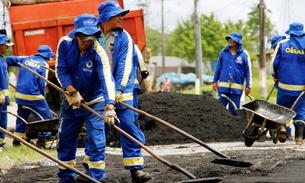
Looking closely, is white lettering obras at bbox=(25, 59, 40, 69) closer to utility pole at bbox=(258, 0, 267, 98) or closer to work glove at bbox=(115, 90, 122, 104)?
work glove at bbox=(115, 90, 122, 104)

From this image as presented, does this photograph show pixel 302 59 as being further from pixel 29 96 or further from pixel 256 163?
pixel 29 96

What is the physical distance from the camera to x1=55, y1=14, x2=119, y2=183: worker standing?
7.50 meters

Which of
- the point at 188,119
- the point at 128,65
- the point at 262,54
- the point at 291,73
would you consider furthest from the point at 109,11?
the point at 262,54

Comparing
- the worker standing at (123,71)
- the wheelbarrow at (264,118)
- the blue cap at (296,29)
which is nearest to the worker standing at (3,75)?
the wheelbarrow at (264,118)

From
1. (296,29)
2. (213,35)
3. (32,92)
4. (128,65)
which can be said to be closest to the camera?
(128,65)

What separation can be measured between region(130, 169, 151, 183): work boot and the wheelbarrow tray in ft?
13.3

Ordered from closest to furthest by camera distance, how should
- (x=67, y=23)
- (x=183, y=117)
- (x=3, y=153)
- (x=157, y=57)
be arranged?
(x=3, y=153) < (x=183, y=117) < (x=67, y=23) < (x=157, y=57)

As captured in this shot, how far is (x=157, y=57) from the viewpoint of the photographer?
10144 centimetres

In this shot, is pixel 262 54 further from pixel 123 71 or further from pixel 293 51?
pixel 123 71

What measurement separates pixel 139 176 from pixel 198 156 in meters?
2.97

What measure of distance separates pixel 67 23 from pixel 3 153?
4.59 meters

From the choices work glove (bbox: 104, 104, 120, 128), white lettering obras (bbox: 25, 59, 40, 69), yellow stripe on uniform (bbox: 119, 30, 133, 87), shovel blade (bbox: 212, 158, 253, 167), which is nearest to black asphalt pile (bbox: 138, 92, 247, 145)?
white lettering obras (bbox: 25, 59, 40, 69)

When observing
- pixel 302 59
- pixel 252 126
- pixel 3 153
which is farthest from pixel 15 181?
pixel 302 59

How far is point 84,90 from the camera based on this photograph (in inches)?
308
